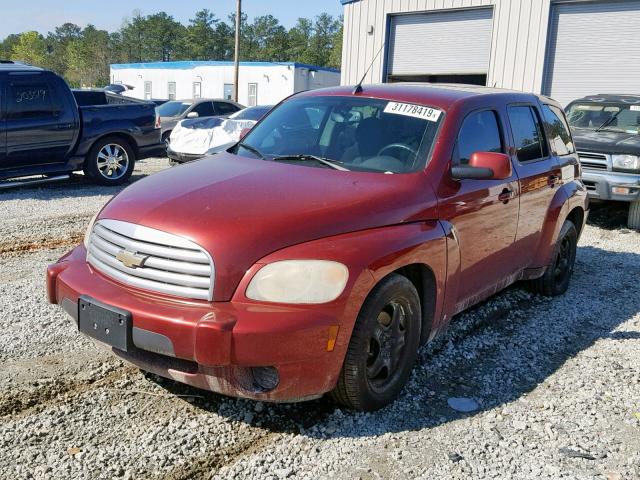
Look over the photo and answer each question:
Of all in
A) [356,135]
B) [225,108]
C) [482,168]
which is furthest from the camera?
[225,108]

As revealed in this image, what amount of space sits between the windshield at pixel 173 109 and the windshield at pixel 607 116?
11.9 m

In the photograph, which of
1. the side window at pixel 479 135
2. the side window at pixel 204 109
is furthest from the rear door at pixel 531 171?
the side window at pixel 204 109

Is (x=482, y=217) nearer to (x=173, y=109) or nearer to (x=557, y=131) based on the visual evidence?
(x=557, y=131)

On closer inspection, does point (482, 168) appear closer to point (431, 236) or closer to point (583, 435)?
point (431, 236)

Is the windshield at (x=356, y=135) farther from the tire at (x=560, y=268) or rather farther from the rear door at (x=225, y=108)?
the rear door at (x=225, y=108)

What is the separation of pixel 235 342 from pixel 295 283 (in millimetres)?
377

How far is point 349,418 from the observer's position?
134 inches

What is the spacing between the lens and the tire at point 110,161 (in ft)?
34.4

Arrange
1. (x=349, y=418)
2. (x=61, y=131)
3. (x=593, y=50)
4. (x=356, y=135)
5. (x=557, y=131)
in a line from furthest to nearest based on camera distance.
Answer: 1. (x=593, y=50)
2. (x=61, y=131)
3. (x=557, y=131)
4. (x=356, y=135)
5. (x=349, y=418)

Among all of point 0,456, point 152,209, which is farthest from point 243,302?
point 0,456

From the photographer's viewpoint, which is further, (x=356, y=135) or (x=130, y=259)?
(x=356, y=135)

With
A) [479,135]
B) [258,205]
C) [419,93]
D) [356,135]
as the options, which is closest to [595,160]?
[479,135]

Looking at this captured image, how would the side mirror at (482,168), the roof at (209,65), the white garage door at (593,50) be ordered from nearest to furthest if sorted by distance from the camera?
the side mirror at (482,168) < the white garage door at (593,50) < the roof at (209,65)

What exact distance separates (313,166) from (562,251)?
9.87ft
